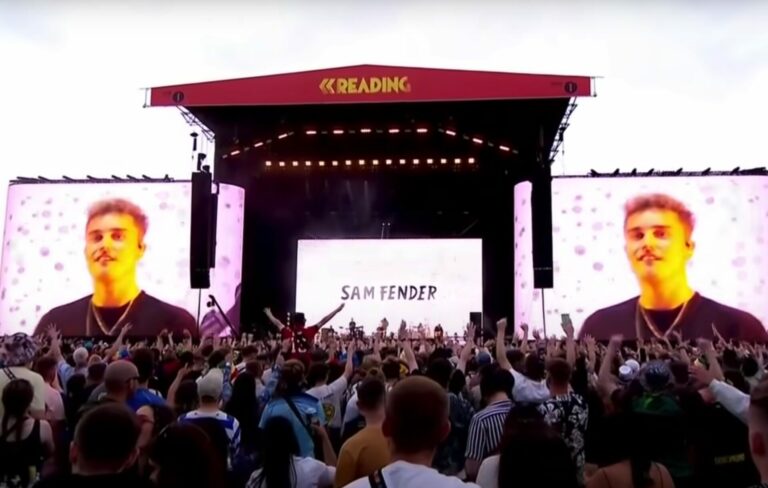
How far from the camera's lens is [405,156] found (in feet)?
61.8

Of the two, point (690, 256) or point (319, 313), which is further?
point (319, 313)

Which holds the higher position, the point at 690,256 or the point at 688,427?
the point at 690,256

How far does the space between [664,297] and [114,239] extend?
44.2 feet

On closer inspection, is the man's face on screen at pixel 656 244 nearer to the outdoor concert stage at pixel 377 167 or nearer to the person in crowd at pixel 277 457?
the outdoor concert stage at pixel 377 167

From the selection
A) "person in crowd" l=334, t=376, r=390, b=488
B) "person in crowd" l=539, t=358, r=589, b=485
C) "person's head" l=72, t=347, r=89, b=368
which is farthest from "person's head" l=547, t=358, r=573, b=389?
"person's head" l=72, t=347, r=89, b=368

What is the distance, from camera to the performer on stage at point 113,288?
1870 cm

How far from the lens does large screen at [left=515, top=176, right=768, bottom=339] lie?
17.4m

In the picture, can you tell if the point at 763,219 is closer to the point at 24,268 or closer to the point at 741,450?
the point at 741,450

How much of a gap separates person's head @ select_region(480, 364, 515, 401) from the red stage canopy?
42.5 feet

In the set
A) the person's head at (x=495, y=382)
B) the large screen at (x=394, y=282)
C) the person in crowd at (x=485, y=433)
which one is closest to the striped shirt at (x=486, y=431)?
the person in crowd at (x=485, y=433)

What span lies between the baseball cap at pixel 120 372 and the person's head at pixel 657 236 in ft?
50.9

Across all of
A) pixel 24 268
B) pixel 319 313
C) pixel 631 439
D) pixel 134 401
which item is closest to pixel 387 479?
pixel 631 439

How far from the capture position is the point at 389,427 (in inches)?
84.2

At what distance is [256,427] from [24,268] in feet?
56.8
